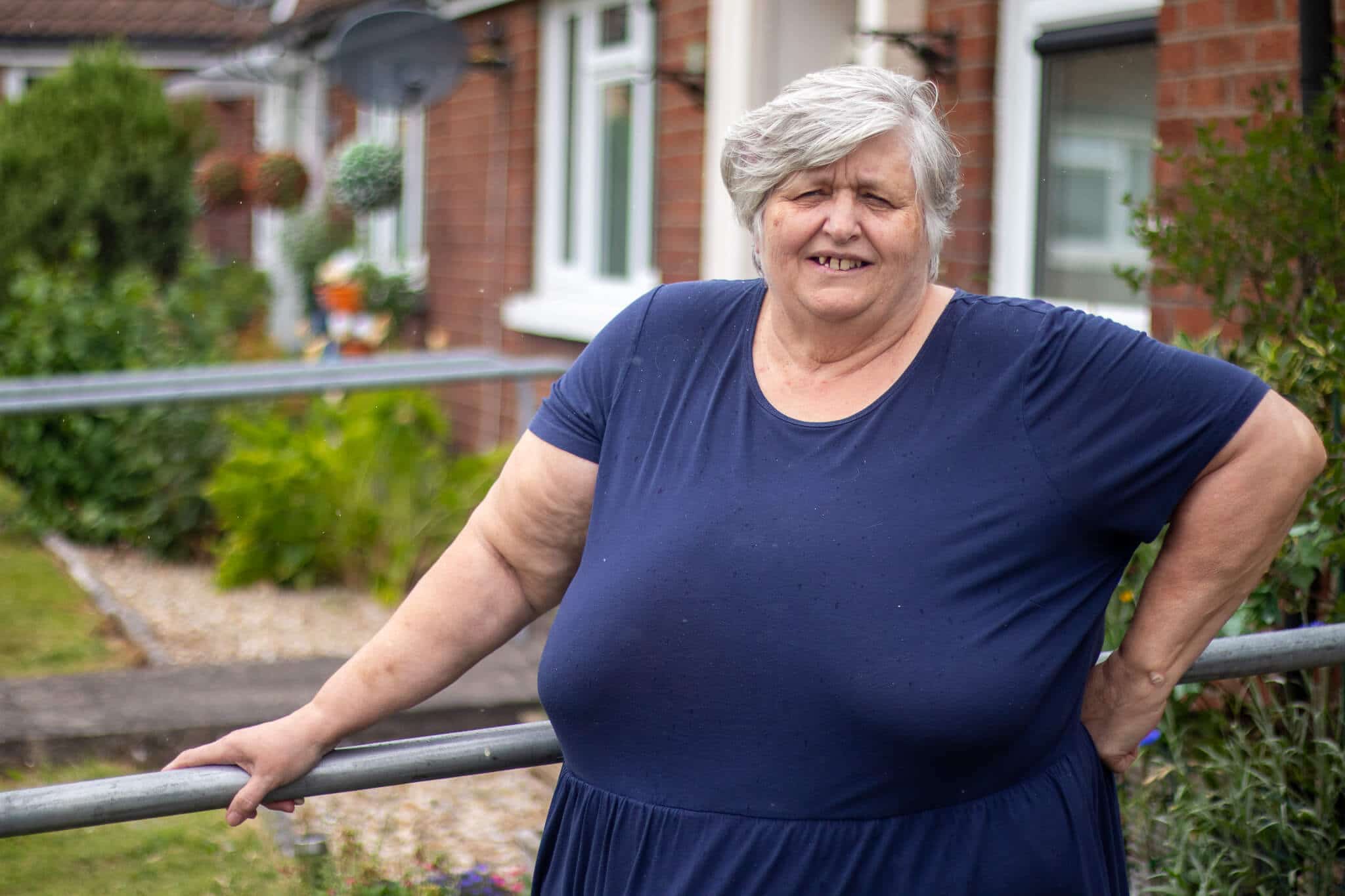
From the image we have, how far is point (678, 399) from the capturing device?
5.83 feet

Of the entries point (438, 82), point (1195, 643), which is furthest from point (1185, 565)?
point (438, 82)

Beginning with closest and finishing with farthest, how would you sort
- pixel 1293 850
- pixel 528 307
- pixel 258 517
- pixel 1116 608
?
pixel 1293 850
pixel 1116 608
pixel 258 517
pixel 528 307

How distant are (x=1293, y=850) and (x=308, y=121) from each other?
41.7ft

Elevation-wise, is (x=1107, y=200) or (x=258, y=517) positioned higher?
(x=1107, y=200)

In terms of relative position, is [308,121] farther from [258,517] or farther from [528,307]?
[258,517]

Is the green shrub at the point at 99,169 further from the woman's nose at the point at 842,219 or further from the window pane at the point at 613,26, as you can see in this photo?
the woman's nose at the point at 842,219

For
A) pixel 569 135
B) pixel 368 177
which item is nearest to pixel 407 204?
pixel 368 177

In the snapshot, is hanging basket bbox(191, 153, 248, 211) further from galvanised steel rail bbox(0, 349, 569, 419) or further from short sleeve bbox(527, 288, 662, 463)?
short sleeve bbox(527, 288, 662, 463)

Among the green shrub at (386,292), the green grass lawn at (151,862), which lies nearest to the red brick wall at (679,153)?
the green shrub at (386,292)

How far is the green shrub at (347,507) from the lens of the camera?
6.07 meters

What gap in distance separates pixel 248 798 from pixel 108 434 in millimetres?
6077

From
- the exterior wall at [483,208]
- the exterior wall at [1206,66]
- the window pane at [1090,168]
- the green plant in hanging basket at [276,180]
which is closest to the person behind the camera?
the exterior wall at [1206,66]

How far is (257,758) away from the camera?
1646 millimetres

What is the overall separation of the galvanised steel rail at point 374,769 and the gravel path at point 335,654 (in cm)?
82
